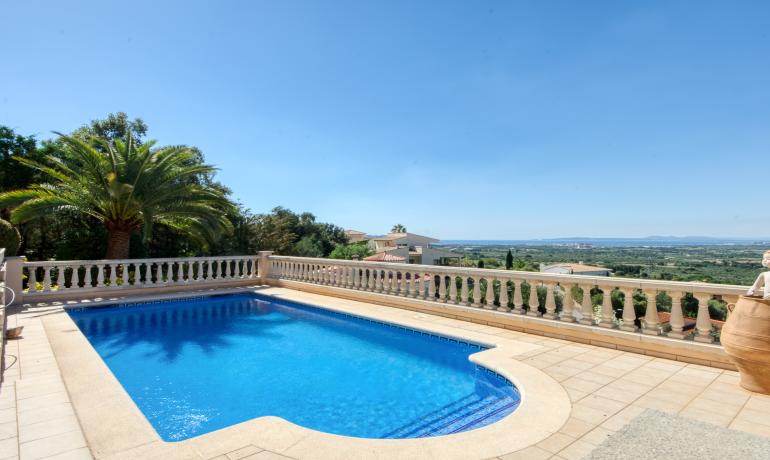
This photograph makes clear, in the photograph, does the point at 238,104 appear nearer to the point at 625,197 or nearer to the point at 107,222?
the point at 107,222

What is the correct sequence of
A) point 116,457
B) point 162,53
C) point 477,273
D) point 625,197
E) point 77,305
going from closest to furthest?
point 116,457
point 477,273
point 77,305
point 162,53
point 625,197

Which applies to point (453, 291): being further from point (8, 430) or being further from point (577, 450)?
point (8, 430)

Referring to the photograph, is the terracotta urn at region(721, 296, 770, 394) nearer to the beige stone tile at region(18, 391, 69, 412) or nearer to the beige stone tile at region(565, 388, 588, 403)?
the beige stone tile at region(565, 388, 588, 403)

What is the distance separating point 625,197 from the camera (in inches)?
1273

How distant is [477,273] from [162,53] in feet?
36.4

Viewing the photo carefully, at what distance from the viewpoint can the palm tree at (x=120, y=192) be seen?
1079cm

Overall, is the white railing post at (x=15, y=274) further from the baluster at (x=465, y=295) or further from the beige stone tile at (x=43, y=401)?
the baluster at (x=465, y=295)

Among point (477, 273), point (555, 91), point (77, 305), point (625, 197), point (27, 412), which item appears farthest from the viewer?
point (625, 197)

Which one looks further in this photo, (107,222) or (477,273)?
(107,222)

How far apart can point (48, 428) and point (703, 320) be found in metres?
7.36

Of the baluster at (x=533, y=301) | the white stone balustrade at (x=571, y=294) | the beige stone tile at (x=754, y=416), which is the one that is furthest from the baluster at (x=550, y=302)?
the beige stone tile at (x=754, y=416)

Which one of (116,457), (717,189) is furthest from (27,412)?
(717,189)

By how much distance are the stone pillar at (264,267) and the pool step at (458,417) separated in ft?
33.7

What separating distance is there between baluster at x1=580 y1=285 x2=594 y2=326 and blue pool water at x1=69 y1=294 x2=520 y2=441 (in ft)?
5.88
